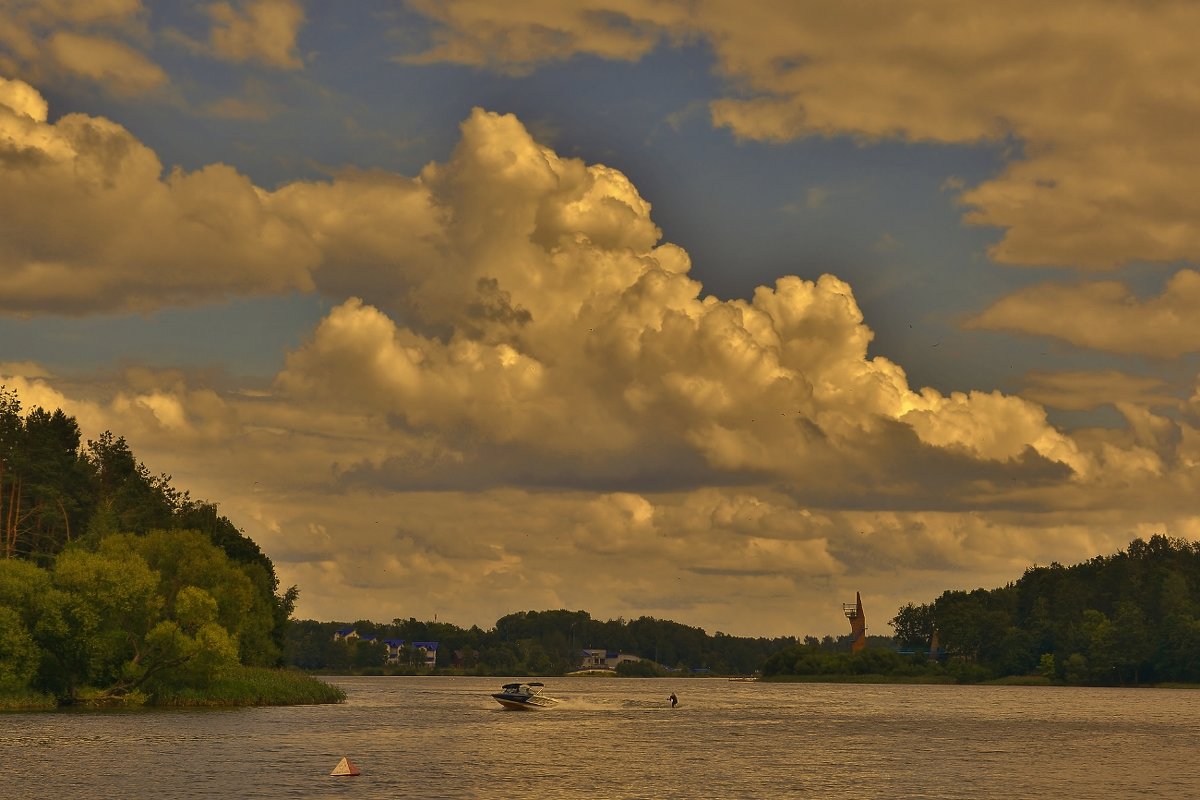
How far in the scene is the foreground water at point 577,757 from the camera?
8419cm

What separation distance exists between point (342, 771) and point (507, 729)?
172 feet

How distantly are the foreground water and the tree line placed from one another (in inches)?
206

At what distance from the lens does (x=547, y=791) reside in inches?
3324

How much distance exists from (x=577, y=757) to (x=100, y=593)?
4785 cm

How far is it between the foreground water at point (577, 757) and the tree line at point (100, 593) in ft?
17.2

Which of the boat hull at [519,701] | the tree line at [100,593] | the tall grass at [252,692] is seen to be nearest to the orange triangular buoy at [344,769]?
the tree line at [100,593]

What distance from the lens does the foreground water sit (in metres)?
84.2

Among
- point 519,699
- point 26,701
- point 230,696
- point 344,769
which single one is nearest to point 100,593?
point 26,701

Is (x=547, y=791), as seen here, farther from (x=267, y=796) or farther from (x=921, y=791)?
(x=921, y=791)

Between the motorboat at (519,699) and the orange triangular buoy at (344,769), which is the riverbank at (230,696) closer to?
the motorboat at (519,699)

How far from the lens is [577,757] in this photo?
108 metres

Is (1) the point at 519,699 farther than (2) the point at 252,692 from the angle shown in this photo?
Yes

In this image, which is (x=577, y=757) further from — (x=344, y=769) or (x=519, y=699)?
(x=519, y=699)

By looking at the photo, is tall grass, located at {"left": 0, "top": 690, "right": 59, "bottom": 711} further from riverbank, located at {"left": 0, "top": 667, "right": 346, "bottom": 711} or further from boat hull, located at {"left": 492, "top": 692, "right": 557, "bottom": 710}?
boat hull, located at {"left": 492, "top": 692, "right": 557, "bottom": 710}
